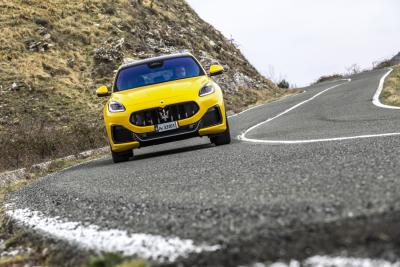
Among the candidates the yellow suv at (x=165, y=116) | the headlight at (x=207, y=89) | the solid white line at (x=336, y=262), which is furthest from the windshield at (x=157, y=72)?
the solid white line at (x=336, y=262)

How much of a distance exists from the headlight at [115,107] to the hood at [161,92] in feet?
0.21

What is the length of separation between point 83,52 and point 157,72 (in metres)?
22.2

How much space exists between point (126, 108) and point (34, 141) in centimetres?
630

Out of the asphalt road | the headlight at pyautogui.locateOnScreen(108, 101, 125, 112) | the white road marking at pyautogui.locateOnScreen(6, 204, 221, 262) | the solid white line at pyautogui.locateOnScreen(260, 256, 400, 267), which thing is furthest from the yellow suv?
the solid white line at pyautogui.locateOnScreen(260, 256, 400, 267)

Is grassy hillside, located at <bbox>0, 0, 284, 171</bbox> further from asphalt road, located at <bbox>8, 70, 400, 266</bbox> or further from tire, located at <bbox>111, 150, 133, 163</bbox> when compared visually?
asphalt road, located at <bbox>8, 70, 400, 266</bbox>

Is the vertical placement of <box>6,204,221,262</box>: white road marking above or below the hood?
below

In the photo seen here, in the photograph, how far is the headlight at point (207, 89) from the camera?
8.30m

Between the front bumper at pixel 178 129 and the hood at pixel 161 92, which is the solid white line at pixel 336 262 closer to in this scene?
the front bumper at pixel 178 129

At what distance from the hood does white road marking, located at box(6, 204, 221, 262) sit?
15.0ft

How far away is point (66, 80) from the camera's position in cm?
2719

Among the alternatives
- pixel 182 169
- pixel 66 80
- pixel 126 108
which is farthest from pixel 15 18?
pixel 182 169

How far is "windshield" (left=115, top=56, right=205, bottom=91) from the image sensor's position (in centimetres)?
924

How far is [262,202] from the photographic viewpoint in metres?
2.90

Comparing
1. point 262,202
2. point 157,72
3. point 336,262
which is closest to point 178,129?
point 157,72
